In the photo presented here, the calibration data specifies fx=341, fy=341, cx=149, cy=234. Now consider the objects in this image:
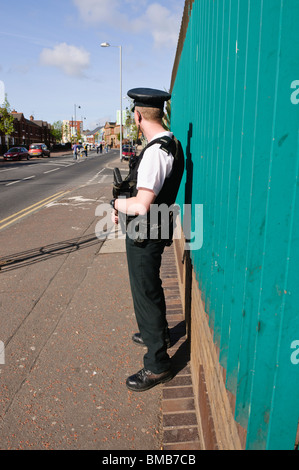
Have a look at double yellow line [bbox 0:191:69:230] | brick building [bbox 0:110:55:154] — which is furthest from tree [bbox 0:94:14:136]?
double yellow line [bbox 0:191:69:230]

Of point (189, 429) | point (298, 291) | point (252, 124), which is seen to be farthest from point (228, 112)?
point (189, 429)

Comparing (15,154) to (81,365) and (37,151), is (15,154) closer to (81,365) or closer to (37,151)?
(37,151)

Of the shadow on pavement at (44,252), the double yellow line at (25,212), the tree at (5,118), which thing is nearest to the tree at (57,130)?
the tree at (5,118)

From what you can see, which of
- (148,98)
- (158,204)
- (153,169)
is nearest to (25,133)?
(148,98)

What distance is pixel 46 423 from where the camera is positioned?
227 cm

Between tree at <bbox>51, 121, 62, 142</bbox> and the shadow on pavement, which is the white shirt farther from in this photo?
tree at <bbox>51, 121, 62, 142</bbox>

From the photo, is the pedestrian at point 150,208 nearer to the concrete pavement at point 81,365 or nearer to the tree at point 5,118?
the concrete pavement at point 81,365

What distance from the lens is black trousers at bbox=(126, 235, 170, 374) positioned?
242cm

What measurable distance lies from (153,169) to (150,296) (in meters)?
0.94

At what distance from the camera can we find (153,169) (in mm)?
2057

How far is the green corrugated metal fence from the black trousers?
3.16 feet

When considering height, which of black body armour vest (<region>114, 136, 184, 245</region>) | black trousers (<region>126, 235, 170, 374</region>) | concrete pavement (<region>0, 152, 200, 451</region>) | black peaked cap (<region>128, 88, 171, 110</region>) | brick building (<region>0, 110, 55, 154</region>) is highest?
brick building (<region>0, 110, 55, 154</region>)

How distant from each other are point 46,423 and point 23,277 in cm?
295

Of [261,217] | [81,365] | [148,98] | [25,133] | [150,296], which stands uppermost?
[25,133]
